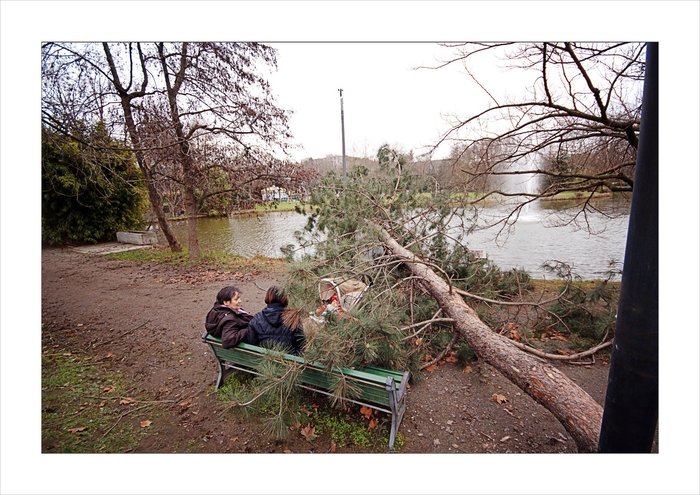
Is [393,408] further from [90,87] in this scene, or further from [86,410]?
Result: [90,87]

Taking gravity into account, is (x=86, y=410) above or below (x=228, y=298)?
below

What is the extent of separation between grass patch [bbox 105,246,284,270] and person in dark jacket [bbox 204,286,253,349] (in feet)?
9.98

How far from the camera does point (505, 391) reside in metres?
1.89

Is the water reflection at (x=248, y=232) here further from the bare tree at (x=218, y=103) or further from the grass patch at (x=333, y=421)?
the grass patch at (x=333, y=421)

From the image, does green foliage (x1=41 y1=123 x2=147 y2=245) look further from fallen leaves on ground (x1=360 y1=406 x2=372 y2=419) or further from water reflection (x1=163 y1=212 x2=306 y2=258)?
fallen leaves on ground (x1=360 y1=406 x2=372 y2=419)

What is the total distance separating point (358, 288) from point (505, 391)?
1257mm

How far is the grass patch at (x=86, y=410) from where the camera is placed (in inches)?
57.6

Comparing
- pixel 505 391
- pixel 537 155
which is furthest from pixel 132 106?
pixel 505 391

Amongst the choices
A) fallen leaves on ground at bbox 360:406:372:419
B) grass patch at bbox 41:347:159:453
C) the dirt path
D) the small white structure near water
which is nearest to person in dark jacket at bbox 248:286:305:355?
the dirt path

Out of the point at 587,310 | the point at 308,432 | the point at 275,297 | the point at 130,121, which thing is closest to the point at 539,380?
the point at 308,432

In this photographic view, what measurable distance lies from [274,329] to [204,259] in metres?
4.37

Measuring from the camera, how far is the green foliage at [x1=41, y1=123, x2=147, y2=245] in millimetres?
1880

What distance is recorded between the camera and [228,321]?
5.72ft

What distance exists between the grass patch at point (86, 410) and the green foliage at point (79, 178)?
977 millimetres
